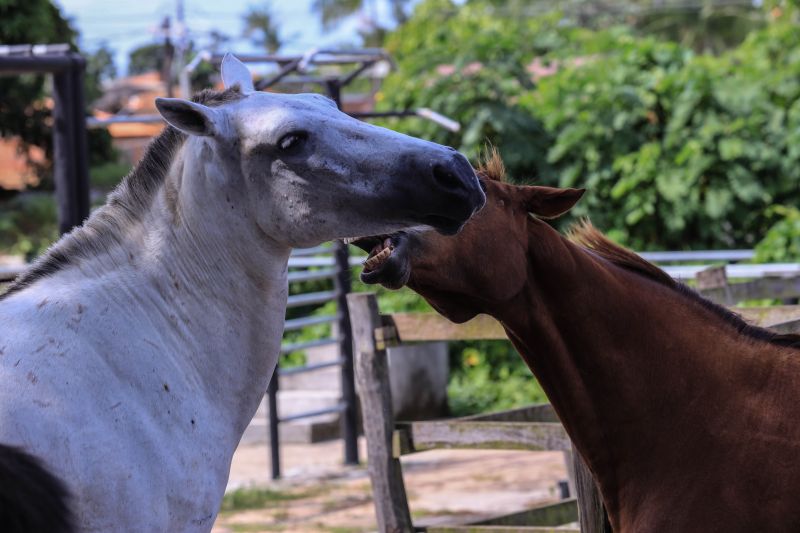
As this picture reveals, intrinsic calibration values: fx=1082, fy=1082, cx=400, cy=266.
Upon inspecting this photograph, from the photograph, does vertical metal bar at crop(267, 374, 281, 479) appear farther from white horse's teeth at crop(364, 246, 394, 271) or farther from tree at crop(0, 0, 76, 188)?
tree at crop(0, 0, 76, 188)

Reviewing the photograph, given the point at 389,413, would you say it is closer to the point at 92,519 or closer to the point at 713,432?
the point at 713,432

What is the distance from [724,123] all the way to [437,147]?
9041mm

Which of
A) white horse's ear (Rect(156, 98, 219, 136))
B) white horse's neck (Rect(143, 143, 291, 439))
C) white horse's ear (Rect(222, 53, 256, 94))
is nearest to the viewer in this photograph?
white horse's ear (Rect(156, 98, 219, 136))

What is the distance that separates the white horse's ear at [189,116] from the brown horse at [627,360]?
0.69 m

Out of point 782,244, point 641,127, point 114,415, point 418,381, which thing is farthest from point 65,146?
point 641,127

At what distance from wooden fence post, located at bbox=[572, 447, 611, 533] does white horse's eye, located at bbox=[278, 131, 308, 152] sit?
1.66 m

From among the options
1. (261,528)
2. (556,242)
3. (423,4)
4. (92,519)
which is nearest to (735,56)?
(261,528)

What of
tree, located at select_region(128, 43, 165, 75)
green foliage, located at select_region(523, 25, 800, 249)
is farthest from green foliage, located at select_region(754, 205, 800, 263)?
tree, located at select_region(128, 43, 165, 75)

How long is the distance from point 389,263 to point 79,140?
3149 mm

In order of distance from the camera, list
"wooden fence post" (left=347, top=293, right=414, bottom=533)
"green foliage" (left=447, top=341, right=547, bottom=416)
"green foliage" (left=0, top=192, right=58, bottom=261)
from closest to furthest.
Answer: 1. "wooden fence post" (left=347, top=293, right=414, bottom=533)
2. "green foliage" (left=447, top=341, right=547, bottom=416)
3. "green foliage" (left=0, top=192, right=58, bottom=261)

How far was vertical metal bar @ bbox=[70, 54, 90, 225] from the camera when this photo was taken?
5457mm

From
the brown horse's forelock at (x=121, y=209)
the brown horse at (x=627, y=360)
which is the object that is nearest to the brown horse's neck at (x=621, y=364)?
the brown horse at (x=627, y=360)

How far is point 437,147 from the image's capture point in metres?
2.40

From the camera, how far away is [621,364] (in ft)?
10.3
